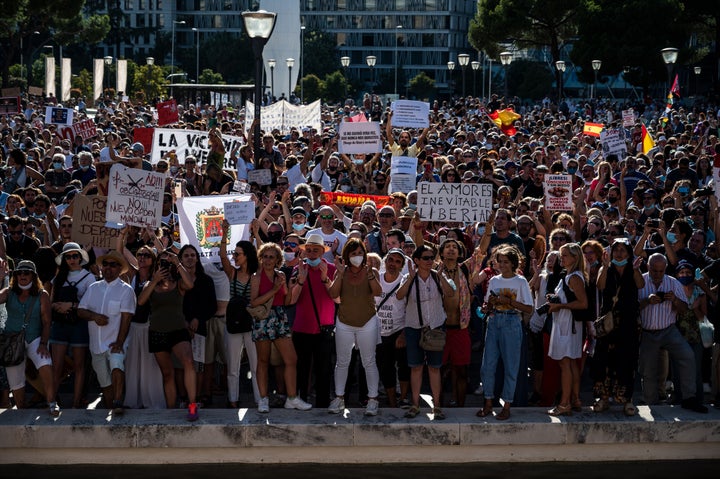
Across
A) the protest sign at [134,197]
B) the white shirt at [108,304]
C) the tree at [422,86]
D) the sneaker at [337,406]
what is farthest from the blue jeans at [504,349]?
the tree at [422,86]

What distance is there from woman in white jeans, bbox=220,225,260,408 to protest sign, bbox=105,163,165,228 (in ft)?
3.15

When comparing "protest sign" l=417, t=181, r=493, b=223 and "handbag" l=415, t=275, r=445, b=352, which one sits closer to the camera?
"handbag" l=415, t=275, r=445, b=352

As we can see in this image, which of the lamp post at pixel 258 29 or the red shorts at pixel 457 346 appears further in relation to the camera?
the lamp post at pixel 258 29

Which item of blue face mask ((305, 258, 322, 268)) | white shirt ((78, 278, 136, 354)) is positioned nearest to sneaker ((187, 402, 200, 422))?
white shirt ((78, 278, 136, 354))

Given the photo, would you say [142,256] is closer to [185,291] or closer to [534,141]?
[185,291]

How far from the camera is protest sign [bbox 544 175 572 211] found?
14.7 m

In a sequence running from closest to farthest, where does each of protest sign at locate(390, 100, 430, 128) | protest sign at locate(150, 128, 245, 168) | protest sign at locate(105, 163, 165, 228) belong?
protest sign at locate(105, 163, 165, 228) → protest sign at locate(150, 128, 245, 168) → protest sign at locate(390, 100, 430, 128)

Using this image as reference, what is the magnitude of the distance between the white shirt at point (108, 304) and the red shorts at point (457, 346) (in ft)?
8.94

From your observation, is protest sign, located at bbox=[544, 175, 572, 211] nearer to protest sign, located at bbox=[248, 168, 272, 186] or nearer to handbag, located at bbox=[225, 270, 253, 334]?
protest sign, located at bbox=[248, 168, 272, 186]

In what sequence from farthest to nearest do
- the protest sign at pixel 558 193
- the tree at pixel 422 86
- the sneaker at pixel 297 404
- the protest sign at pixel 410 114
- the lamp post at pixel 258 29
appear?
the tree at pixel 422 86 < the protest sign at pixel 410 114 < the lamp post at pixel 258 29 < the protest sign at pixel 558 193 < the sneaker at pixel 297 404

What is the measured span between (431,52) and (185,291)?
131 meters

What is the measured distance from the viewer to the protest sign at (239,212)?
11.3 metres

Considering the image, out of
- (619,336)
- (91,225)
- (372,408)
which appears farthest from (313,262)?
(619,336)

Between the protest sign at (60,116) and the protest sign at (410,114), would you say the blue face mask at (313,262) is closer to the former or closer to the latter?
the protest sign at (410,114)
